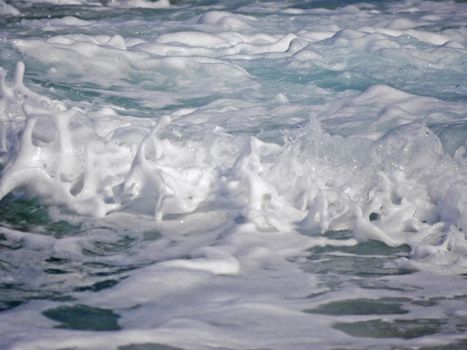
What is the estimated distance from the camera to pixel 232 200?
3.92m

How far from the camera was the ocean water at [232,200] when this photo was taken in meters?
2.67

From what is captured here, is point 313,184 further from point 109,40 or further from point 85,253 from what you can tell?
point 109,40

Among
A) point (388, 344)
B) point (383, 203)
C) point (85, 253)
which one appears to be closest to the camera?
point (388, 344)

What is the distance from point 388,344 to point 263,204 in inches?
57.8

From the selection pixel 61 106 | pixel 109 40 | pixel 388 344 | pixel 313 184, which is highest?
pixel 109 40

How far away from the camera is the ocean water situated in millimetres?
2666

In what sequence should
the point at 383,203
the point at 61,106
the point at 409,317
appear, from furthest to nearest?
1. the point at 61,106
2. the point at 383,203
3. the point at 409,317

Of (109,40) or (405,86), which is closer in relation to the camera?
(405,86)

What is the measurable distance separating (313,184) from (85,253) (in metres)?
1.21

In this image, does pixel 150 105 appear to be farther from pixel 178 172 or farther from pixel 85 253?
pixel 85 253

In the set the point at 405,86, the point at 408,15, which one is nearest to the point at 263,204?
the point at 405,86

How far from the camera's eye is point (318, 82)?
6.35 meters

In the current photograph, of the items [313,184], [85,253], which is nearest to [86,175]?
[85,253]

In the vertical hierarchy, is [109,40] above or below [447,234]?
above
